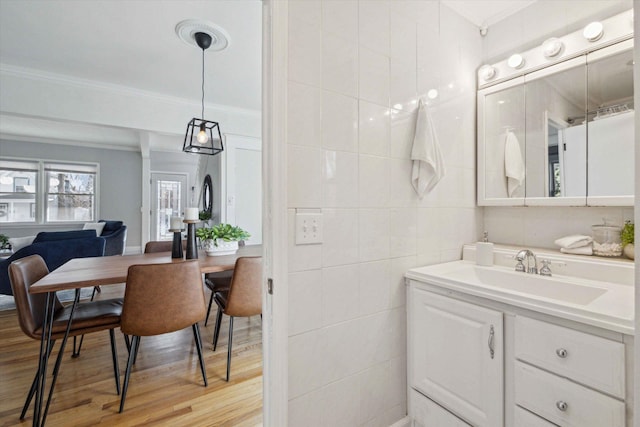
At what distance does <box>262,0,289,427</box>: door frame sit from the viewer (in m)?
1.11

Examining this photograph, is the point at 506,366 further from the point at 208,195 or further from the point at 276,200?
the point at 208,195

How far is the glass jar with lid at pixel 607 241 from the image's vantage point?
54.8 inches

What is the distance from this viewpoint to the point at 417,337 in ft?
4.75

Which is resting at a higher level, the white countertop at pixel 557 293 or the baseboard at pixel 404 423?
the white countertop at pixel 557 293

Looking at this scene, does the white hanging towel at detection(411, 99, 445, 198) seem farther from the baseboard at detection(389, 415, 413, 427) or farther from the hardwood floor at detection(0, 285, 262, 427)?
the hardwood floor at detection(0, 285, 262, 427)

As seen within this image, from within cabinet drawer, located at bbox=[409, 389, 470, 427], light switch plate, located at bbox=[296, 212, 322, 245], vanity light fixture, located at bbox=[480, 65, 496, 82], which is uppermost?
vanity light fixture, located at bbox=[480, 65, 496, 82]

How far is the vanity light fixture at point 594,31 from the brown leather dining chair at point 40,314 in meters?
3.05

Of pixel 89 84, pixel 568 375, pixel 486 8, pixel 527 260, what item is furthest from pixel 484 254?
pixel 89 84

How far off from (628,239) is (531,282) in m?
0.46

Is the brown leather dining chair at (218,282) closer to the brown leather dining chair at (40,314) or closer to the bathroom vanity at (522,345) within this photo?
the brown leather dining chair at (40,314)

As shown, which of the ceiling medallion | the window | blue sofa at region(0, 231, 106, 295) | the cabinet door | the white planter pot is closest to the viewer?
the cabinet door

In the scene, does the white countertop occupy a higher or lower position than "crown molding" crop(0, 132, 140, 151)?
lower

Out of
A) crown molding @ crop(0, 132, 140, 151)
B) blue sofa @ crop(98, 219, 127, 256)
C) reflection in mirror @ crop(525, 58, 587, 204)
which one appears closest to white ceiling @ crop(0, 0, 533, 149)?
reflection in mirror @ crop(525, 58, 587, 204)

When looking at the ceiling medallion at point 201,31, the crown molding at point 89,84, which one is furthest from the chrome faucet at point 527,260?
the crown molding at point 89,84
